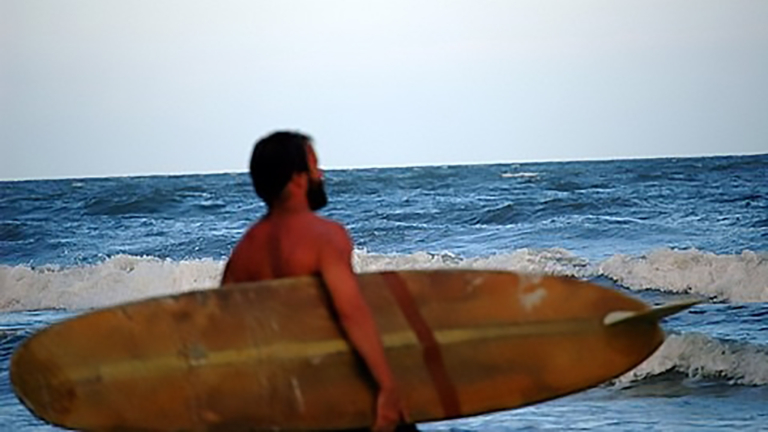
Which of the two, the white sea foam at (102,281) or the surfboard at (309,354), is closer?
the surfboard at (309,354)

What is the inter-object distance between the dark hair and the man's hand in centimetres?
35

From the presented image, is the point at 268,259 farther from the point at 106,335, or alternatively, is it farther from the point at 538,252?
the point at 538,252

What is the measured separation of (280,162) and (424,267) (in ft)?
25.9

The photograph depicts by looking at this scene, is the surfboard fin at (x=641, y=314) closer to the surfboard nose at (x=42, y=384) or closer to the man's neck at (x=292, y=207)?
the man's neck at (x=292, y=207)

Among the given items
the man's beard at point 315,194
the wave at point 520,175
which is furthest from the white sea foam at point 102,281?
the wave at point 520,175

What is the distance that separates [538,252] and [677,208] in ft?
9.86

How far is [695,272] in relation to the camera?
8500 millimetres

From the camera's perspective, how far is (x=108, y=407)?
2260mm

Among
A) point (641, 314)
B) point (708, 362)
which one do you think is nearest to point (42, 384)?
point (641, 314)

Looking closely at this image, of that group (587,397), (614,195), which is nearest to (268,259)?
(587,397)

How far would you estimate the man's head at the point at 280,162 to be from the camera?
205 centimetres

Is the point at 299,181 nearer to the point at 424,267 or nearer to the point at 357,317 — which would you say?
the point at 357,317

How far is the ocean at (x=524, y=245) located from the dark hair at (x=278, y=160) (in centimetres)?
199

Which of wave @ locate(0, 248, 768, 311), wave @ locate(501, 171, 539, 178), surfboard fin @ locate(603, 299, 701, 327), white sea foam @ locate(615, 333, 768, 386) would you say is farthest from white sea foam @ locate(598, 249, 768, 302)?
wave @ locate(501, 171, 539, 178)
